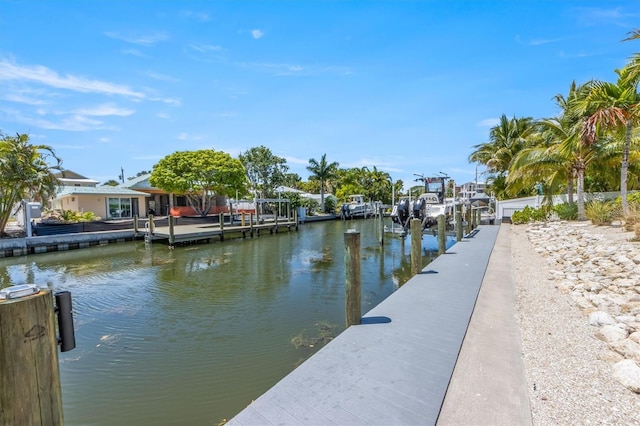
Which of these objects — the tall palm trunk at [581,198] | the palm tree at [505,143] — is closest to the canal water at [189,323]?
the tall palm trunk at [581,198]

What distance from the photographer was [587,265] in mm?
7699

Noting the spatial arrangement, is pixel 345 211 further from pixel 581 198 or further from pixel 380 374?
pixel 380 374

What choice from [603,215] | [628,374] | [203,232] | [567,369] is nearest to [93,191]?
[203,232]

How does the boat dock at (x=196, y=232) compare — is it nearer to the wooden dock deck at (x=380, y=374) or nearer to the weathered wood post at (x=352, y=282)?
the weathered wood post at (x=352, y=282)

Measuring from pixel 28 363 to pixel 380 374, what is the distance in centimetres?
252

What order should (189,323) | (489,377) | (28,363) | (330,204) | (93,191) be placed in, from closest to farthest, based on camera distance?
(28,363) → (489,377) → (189,323) → (93,191) → (330,204)

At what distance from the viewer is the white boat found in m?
37.0

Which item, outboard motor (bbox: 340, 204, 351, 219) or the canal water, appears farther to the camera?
outboard motor (bbox: 340, 204, 351, 219)

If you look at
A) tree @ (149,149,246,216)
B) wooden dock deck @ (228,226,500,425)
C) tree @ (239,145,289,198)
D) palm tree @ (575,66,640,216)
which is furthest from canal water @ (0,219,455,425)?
tree @ (239,145,289,198)

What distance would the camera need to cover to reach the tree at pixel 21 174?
51.5 feet

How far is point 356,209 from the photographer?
127 ft

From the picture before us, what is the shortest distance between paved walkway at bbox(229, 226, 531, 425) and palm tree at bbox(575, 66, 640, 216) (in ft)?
34.1

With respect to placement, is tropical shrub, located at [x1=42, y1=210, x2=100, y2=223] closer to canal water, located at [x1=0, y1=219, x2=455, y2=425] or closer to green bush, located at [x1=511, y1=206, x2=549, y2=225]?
canal water, located at [x1=0, y1=219, x2=455, y2=425]

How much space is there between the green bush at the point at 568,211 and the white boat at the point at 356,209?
849 inches
